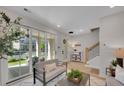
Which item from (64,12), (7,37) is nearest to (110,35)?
(64,12)

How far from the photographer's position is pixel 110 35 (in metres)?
5.04

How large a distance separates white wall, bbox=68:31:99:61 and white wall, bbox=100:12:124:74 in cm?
421

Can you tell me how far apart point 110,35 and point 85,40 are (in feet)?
18.0

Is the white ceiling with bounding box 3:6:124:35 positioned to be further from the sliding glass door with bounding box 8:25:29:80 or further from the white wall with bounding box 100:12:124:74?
the sliding glass door with bounding box 8:25:29:80

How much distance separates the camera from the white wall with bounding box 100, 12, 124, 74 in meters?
4.67

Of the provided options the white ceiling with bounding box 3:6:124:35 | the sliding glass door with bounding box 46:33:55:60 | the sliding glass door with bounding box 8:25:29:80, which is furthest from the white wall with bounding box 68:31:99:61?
the sliding glass door with bounding box 8:25:29:80

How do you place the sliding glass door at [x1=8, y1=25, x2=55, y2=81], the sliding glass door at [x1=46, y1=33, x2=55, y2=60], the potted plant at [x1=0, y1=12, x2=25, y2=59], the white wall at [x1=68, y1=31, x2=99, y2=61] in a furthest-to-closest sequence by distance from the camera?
the white wall at [x1=68, y1=31, x2=99, y2=61]
the sliding glass door at [x1=46, y1=33, x2=55, y2=60]
the sliding glass door at [x1=8, y1=25, x2=55, y2=81]
the potted plant at [x1=0, y1=12, x2=25, y2=59]

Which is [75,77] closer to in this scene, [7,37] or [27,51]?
[7,37]
